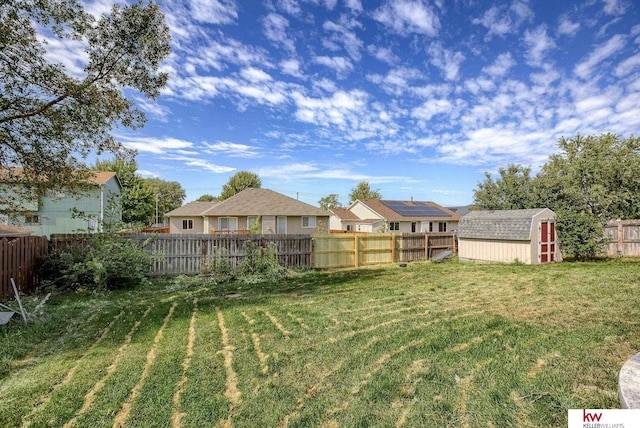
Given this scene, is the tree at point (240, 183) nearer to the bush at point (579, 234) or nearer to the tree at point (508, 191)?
the tree at point (508, 191)

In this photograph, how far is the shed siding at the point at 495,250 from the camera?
1256cm

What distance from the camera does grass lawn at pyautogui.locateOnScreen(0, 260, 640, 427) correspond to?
266 centimetres

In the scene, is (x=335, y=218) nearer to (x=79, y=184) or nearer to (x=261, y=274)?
(x=261, y=274)

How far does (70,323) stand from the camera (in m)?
5.40

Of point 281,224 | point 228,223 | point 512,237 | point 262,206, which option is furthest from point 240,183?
point 512,237

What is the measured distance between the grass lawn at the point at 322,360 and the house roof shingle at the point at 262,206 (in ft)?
56.0

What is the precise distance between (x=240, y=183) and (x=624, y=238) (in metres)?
40.9

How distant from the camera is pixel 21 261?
7.66 meters

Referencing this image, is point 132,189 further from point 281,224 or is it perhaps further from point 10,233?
point 10,233

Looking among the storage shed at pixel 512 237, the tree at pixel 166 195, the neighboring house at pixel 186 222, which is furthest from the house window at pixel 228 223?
the tree at pixel 166 195

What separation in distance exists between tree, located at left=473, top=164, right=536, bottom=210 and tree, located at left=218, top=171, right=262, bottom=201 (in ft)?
100

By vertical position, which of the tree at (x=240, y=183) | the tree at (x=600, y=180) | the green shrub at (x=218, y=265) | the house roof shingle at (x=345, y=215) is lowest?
the green shrub at (x=218, y=265)

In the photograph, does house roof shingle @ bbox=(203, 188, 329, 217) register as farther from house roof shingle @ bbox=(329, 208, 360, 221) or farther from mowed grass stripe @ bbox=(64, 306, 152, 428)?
mowed grass stripe @ bbox=(64, 306, 152, 428)

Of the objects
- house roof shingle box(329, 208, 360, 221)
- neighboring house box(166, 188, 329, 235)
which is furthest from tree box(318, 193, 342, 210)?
neighboring house box(166, 188, 329, 235)
